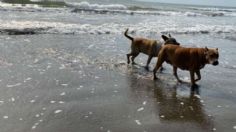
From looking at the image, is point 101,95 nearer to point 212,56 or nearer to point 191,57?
point 191,57

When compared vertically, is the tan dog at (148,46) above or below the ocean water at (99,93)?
above

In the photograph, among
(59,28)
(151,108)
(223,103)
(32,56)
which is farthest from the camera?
(59,28)

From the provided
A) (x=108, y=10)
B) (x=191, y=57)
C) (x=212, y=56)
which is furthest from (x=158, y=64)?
(x=108, y=10)

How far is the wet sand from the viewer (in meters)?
6.82

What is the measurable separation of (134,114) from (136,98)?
1141mm

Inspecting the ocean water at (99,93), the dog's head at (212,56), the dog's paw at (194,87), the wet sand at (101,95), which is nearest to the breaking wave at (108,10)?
the ocean water at (99,93)

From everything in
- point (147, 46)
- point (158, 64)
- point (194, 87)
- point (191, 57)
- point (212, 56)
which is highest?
point (212, 56)

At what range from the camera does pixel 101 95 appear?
855cm

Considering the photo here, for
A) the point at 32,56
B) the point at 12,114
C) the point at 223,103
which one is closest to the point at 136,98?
the point at 223,103

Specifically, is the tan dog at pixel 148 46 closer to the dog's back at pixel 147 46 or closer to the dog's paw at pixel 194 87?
the dog's back at pixel 147 46

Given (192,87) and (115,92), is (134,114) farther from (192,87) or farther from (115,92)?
(192,87)

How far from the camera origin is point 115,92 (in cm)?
891

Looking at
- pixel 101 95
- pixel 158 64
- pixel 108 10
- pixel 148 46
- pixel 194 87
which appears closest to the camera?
pixel 101 95

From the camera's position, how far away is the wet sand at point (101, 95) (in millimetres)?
6820
